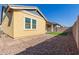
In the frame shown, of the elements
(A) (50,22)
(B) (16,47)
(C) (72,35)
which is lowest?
(B) (16,47)

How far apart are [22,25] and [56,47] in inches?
64.9

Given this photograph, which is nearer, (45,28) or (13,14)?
(45,28)

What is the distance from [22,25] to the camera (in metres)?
7.52

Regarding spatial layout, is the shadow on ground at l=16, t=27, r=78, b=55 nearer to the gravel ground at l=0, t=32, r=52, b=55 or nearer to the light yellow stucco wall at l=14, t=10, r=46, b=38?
the gravel ground at l=0, t=32, r=52, b=55

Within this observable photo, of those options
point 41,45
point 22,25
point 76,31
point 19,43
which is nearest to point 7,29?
point 22,25

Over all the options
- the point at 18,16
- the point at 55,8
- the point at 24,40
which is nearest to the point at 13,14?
A: the point at 18,16

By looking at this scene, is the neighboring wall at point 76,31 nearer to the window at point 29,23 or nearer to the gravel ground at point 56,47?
the gravel ground at point 56,47

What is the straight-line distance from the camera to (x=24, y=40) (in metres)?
7.28

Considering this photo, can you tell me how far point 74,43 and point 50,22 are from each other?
1.26 metres

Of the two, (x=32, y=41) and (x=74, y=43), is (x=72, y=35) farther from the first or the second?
(x=32, y=41)

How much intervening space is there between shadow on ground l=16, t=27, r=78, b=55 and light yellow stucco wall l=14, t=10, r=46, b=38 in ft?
1.72

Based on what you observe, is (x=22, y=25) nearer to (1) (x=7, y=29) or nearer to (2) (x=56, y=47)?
(1) (x=7, y=29)

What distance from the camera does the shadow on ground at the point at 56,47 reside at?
22.9 ft

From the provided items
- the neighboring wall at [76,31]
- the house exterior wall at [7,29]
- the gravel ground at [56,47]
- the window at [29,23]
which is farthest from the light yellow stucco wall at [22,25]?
the neighboring wall at [76,31]
